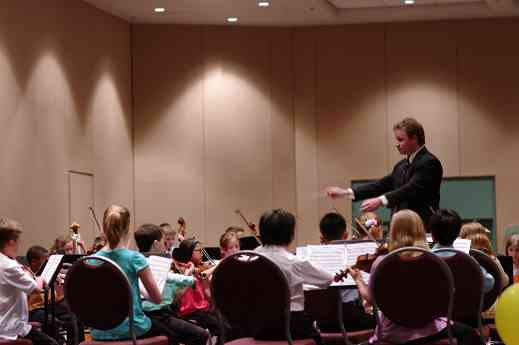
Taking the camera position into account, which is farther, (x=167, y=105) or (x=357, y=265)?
(x=167, y=105)

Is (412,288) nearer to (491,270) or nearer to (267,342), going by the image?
(267,342)

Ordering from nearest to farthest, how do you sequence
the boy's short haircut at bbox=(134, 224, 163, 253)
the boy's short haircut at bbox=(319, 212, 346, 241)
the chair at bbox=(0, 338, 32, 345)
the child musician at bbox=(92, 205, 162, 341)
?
the child musician at bbox=(92, 205, 162, 341), the chair at bbox=(0, 338, 32, 345), the boy's short haircut at bbox=(319, 212, 346, 241), the boy's short haircut at bbox=(134, 224, 163, 253)

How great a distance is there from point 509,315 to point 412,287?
3.22ft

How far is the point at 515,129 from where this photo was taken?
13039 mm

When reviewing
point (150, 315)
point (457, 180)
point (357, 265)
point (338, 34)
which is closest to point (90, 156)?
point (338, 34)

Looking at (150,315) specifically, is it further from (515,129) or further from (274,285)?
(515,129)

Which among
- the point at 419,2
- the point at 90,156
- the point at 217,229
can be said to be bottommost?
the point at 217,229

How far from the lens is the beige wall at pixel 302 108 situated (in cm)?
1309

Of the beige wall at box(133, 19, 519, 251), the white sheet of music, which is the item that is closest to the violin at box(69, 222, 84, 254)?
the beige wall at box(133, 19, 519, 251)

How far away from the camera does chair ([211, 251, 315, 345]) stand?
416 cm

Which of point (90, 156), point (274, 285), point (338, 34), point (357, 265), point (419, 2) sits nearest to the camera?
point (274, 285)

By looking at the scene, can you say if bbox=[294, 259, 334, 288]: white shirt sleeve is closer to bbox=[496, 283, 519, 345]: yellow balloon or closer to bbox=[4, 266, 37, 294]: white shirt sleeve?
bbox=[496, 283, 519, 345]: yellow balloon

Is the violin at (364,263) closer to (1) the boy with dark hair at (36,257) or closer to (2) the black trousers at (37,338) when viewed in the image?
(2) the black trousers at (37,338)

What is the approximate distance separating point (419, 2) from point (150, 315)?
26.7ft
